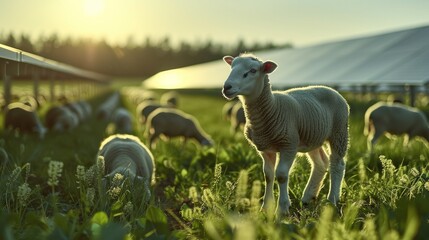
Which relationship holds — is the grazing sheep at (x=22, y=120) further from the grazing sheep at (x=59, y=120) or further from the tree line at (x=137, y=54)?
the tree line at (x=137, y=54)

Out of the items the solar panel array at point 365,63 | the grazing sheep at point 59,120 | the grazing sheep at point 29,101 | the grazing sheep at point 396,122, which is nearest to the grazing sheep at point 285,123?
the grazing sheep at point 396,122

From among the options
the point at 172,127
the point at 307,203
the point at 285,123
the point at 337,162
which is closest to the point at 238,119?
the point at 172,127

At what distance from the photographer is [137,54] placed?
135 meters

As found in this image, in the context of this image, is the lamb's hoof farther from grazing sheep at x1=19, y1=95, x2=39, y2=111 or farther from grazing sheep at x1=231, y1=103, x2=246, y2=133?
grazing sheep at x1=19, y1=95, x2=39, y2=111

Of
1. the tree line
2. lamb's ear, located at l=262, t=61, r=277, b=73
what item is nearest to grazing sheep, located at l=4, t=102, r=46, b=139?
lamb's ear, located at l=262, t=61, r=277, b=73

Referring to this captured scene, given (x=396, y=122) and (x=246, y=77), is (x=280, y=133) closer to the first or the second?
(x=246, y=77)

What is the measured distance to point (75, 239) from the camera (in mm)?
3400

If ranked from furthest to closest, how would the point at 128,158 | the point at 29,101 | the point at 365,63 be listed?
the point at 365,63, the point at 29,101, the point at 128,158

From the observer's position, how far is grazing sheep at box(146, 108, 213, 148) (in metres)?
11.4

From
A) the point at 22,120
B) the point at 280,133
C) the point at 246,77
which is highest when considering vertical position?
the point at 246,77

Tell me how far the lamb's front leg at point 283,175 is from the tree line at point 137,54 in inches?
4014

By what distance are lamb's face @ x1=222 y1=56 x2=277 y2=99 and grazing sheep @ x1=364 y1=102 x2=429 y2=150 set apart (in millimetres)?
5836

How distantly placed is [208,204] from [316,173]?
173cm

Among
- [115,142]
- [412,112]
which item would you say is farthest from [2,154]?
[412,112]
